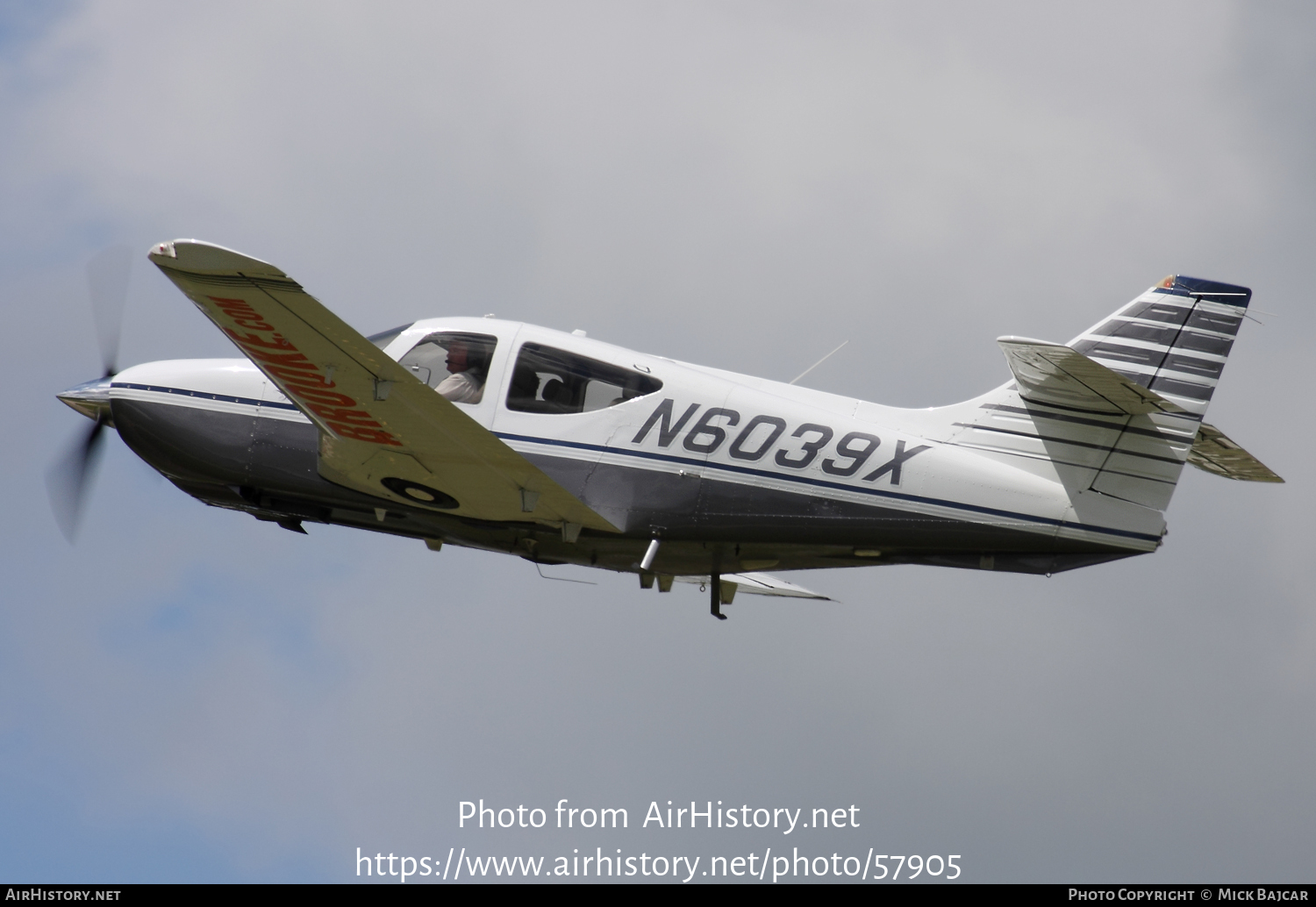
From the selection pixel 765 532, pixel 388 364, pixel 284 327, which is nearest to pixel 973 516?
pixel 765 532

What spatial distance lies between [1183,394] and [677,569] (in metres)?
4.92

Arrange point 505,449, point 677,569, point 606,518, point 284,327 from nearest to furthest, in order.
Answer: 1. point 284,327
2. point 505,449
3. point 606,518
4. point 677,569

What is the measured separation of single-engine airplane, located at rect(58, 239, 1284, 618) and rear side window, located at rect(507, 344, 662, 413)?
2 cm

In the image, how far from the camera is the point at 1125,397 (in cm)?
1104

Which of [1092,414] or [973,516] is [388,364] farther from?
[1092,414]

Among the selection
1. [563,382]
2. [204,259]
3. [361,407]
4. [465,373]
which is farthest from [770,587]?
[204,259]

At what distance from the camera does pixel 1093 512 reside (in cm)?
1126

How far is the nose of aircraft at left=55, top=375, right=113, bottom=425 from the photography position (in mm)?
13164

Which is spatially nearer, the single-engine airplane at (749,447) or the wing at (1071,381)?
the wing at (1071,381)

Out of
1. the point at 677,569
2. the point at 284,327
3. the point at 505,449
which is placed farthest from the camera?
the point at 677,569

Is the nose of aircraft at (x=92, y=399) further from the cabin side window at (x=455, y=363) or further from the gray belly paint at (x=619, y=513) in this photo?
the cabin side window at (x=455, y=363)

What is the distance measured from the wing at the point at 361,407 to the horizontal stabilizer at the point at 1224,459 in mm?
5296

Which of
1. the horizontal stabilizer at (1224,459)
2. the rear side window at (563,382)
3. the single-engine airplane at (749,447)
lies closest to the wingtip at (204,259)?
the single-engine airplane at (749,447)

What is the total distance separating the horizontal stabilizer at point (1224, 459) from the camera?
11680 mm
